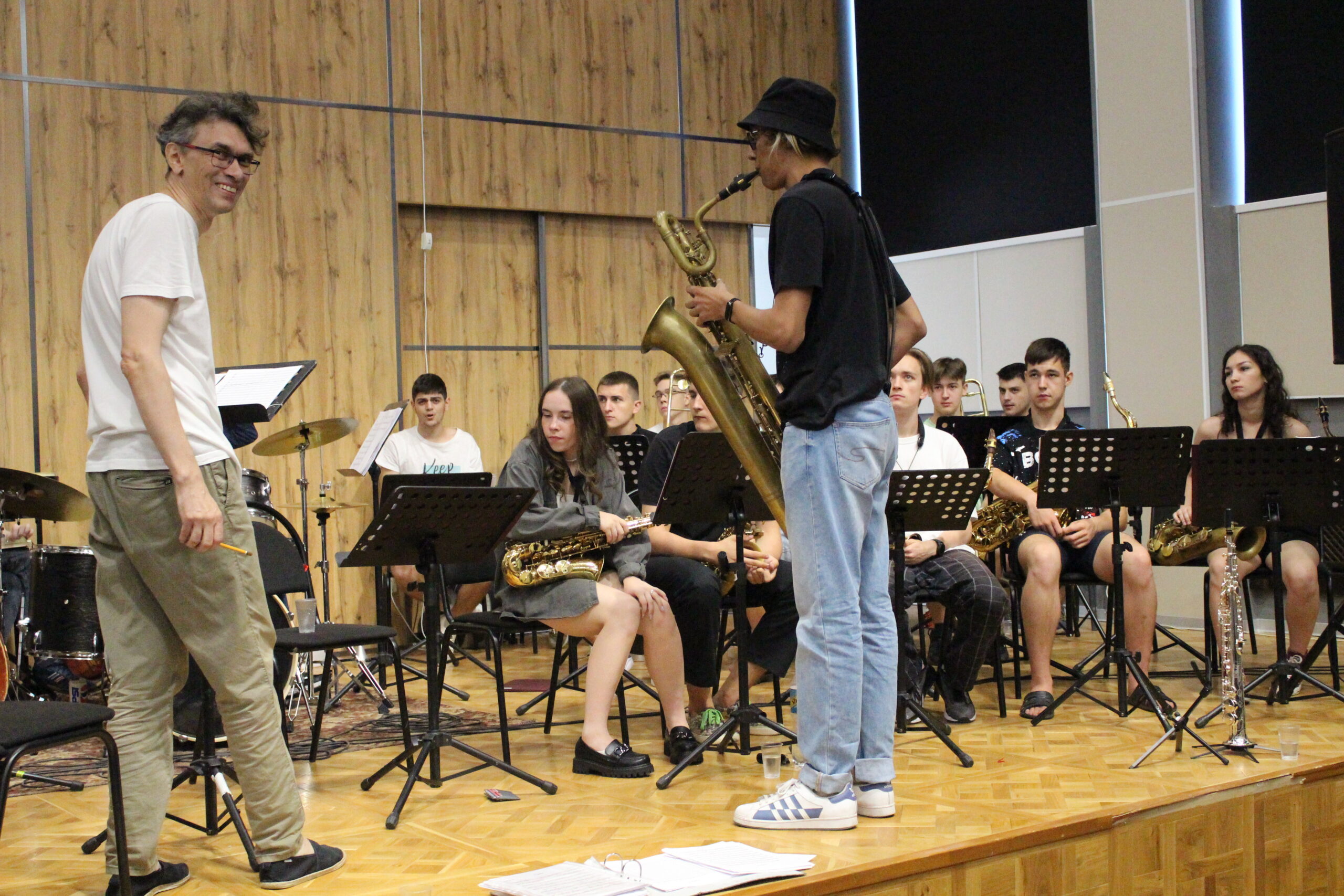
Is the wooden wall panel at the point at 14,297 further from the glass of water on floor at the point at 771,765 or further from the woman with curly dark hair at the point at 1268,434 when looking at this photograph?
the woman with curly dark hair at the point at 1268,434

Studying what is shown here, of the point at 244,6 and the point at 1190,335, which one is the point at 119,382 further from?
the point at 1190,335

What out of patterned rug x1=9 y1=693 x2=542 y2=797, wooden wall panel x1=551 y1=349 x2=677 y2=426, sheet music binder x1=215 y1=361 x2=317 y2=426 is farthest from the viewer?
wooden wall panel x1=551 y1=349 x2=677 y2=426

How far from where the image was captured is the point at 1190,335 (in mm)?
7230

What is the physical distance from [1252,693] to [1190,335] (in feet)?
8.62

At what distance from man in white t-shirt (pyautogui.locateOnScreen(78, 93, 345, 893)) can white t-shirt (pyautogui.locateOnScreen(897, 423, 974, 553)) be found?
2.82 meters

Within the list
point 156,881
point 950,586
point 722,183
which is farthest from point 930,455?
point 722,183

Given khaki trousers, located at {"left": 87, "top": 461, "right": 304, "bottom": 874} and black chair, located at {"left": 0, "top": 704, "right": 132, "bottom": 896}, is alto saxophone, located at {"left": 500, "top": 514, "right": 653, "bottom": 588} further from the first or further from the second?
black chair, located at {"left": 0, "top": 704, "right": 132, "bottom": 896}

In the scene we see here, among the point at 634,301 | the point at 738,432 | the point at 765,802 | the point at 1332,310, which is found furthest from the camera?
the point at 634,301

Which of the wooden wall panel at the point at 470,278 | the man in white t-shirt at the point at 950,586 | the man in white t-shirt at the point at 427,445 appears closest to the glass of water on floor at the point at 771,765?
the man in white t-shirt at the point at 950,586

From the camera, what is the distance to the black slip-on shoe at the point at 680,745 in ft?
13.6

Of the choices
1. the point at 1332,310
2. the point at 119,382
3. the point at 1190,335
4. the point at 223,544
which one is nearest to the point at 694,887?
the point at 223,544

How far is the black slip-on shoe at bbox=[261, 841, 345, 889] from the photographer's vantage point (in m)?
2.94

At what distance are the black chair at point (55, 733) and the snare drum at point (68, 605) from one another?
179 centimetres

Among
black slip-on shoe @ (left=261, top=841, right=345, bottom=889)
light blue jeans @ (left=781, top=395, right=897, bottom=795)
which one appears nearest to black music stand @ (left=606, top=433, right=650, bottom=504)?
light blue jeans @ (left=781, top=395, right=897, bottom=795)
